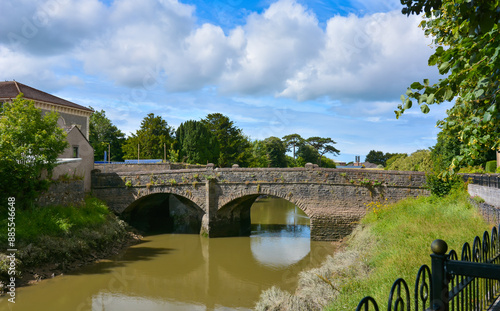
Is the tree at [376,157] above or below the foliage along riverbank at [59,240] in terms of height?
above

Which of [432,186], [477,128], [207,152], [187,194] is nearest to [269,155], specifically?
[207,152]

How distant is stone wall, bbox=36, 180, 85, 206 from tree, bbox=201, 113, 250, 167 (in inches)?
1095

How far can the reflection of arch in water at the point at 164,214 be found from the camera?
2411cm

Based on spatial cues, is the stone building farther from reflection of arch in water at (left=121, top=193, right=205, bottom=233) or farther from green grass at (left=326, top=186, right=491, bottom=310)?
green grass at (left=326, top=186, right=491, bottom=310)

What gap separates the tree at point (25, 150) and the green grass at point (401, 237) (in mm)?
14412

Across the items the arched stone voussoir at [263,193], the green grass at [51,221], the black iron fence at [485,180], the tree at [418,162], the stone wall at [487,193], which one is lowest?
the green grass at [51,221]

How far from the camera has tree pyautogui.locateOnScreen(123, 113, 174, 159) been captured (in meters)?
47.1

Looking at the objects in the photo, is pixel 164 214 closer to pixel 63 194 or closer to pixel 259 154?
pixel 63 194

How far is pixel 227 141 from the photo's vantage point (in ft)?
165

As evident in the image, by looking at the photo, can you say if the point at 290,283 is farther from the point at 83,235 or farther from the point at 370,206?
the point at 83,235

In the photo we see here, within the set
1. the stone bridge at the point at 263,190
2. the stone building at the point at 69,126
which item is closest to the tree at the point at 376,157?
the stone building at the point at 69,126

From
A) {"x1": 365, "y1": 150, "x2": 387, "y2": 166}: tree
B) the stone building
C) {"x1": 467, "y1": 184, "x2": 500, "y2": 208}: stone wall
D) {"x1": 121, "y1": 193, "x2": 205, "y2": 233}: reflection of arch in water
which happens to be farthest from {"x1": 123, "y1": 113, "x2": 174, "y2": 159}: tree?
{"x1": 365, "y1": 150, "x2": 387, "y2": 166}: tree

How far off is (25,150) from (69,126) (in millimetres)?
13045

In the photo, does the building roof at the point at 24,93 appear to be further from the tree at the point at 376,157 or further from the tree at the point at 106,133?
the tree at the point at 376,157
